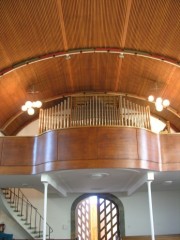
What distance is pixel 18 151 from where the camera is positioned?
8.45 meters

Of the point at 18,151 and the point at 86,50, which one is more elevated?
the point at 86,50

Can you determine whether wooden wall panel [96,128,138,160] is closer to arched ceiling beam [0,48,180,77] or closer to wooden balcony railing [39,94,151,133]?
wooden balcony railing [39,94,151,133]

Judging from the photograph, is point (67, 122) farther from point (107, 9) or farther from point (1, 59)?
point (107, 9)

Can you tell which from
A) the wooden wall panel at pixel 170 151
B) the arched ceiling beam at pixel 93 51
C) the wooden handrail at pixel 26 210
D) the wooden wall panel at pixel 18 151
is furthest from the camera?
the wooden handrail at pixel 26 210

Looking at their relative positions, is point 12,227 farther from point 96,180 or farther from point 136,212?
point 136,212

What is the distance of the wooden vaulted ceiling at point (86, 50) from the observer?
7.51 m

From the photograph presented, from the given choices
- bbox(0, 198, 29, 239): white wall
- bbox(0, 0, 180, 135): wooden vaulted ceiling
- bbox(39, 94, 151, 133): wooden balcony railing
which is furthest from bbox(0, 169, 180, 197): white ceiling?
bbox(0, 0, 180, 135): wooden vaulted ceiling

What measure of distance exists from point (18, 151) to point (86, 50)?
12.4 ft

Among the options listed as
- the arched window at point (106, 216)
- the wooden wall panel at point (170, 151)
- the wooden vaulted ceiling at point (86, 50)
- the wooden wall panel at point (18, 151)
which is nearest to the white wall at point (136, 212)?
the arched window at point (106, 216)

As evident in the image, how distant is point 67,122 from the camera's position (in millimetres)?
9422

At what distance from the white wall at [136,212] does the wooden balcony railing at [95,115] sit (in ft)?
13.8

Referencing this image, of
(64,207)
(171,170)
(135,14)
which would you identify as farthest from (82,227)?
(135,14)

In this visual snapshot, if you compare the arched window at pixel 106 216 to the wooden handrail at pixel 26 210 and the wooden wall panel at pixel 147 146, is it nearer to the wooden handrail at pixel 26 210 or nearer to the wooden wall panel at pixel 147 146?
the wooden handrail at pixel 26 210

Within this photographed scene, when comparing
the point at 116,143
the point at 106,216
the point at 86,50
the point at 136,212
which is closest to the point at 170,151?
the point at 116,143
